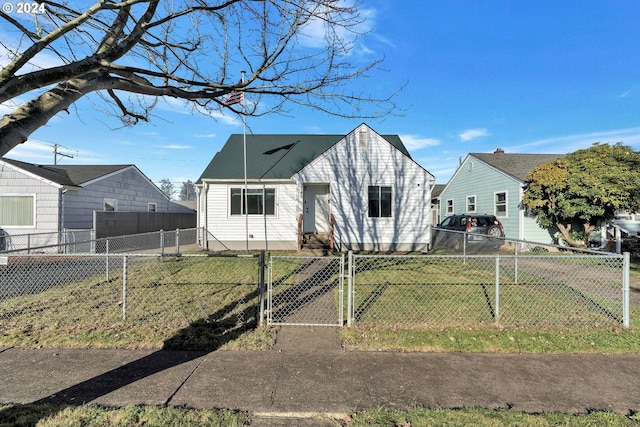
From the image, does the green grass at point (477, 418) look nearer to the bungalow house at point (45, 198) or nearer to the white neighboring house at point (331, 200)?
the white neighboring house at point (331, 200)

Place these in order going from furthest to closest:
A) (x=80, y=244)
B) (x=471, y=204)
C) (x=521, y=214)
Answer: (x=471, y=204), (x=521, y=214), (x=80, y=244)

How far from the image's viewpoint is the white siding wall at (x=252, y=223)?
13875 millimetres

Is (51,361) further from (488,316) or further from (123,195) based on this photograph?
(123,195)

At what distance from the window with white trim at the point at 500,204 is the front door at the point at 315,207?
9.65m

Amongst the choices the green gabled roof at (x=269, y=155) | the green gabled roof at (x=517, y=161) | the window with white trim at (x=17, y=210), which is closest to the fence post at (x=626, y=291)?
the green gabled roof at (x=269, y=155)

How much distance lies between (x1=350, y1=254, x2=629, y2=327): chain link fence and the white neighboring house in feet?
11.7

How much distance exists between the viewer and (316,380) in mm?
3506

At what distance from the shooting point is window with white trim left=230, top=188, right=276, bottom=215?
1398 centimetres

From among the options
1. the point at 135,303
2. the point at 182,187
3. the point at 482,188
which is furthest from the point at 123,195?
the point at 182,187

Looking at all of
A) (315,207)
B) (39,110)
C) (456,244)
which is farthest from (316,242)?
(39,110)

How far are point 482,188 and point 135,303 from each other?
18761 millimetres

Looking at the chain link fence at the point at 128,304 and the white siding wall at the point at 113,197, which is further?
the white siding wall at the point at 113,197

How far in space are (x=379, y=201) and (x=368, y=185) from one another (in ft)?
2.76

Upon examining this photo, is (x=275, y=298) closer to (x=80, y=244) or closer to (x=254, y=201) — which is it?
(x=254, y=201)
